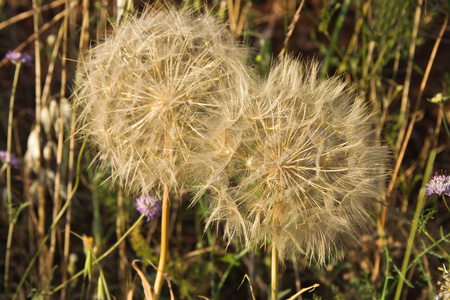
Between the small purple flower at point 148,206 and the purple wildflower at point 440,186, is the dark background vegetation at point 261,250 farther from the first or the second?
the small purple flower at point 148,206

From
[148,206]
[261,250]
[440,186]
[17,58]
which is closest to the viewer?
[440,186]

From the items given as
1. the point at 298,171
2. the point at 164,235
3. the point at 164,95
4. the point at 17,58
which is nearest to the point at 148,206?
the point at 164,235

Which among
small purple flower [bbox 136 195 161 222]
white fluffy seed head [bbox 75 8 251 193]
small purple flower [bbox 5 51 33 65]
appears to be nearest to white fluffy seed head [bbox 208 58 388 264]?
white fluffy seed head [bbox 75 8 251 193]

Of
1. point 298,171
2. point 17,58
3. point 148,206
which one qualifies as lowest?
point 148,206

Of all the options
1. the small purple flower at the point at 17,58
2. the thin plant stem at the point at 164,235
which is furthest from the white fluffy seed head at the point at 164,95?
the small purple flower at the point at 17,58

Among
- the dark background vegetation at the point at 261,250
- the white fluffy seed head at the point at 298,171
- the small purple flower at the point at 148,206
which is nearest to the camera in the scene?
the white fluffy seed head at the point at 298,171

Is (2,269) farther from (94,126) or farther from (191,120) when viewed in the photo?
(191,120)

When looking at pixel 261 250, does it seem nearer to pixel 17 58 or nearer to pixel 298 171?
pixel 298 171
